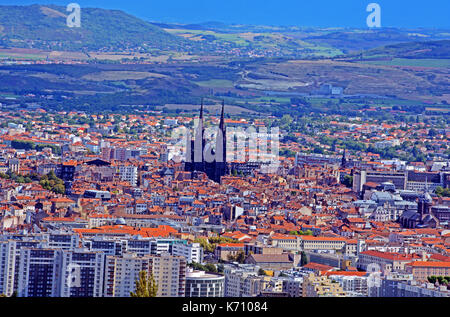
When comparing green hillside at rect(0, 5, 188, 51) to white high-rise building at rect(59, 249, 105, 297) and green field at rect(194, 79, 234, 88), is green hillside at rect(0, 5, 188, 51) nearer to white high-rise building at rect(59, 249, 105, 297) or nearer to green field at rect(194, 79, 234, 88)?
green field at rect(194, 79, 234, 88)

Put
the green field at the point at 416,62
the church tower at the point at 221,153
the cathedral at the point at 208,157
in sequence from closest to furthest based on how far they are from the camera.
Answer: the cathedral at the point at 208,157
the church tower at the point at 221,153
the green field at the point at 416,62

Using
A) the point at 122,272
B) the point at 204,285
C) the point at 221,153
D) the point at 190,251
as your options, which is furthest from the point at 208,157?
the point at 204,285

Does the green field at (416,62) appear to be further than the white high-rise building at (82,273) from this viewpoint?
Yes

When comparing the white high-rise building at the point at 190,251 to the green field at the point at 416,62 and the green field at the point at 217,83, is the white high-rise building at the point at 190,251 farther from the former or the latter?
the green field at the point at 416,62

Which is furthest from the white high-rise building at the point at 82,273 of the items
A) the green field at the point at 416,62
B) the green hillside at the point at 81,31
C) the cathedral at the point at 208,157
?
the green hillside at the point at 81,31

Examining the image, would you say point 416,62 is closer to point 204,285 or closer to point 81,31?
point 81,31

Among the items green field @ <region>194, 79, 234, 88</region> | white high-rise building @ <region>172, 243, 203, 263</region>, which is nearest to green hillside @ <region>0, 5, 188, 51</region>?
green field @ <region>194, 79, 234, 88</region>

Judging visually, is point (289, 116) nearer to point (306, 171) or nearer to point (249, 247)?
point (306, 171)
